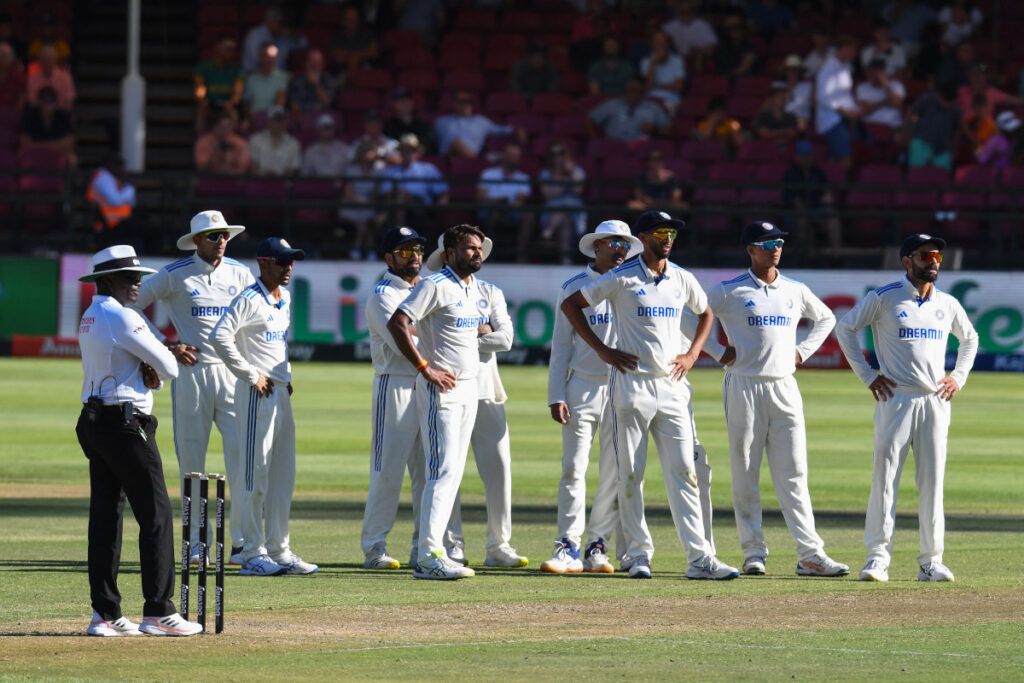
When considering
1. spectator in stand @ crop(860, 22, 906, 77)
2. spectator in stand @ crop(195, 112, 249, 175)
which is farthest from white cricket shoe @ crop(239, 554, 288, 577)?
spectator in stand @ crop(860, 22, 906, 77)

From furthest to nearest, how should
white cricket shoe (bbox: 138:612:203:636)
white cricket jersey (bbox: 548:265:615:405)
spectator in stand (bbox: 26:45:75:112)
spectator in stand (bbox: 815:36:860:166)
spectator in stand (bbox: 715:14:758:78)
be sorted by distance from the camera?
spectator in stand (bbox: 715:14:758:78) → spectator in stand (bbox: 26:45:75:112) → spectator in stand (bbox: 815:36:860:166) → white cricket jersey (bbox: 548:265:615:405) → white cricket shoe (bbox: 138:612:203:636)

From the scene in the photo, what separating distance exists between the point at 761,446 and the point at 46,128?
19.3 metres

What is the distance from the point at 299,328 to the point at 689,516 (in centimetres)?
1669

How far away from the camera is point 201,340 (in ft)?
38.3

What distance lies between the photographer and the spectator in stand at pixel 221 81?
2888 centimetres

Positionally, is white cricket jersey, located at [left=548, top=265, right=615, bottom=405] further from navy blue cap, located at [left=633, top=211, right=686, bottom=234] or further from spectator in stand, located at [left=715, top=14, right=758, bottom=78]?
spectator in stand, located at [left=715, top=14, right=758, bottom=78]

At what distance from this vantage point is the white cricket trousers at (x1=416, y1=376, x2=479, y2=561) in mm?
10875

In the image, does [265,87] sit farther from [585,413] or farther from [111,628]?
[111,628]

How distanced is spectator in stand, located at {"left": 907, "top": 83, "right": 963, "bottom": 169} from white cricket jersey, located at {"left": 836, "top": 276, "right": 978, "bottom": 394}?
1659cm

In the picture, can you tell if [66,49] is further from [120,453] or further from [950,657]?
[950,657]

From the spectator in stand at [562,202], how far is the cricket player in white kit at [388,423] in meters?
14.5

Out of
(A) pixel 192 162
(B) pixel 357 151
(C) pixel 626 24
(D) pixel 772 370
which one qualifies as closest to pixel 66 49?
(A) pixel 192 162

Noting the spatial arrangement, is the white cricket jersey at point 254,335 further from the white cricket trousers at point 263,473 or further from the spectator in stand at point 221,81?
the spectator in stand at point 221,81

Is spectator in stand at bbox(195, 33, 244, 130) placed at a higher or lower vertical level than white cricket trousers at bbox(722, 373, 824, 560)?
higher
